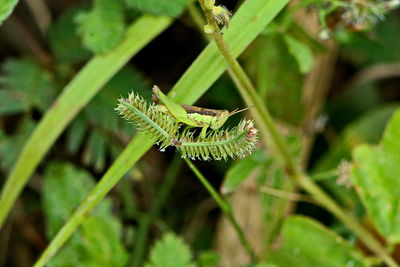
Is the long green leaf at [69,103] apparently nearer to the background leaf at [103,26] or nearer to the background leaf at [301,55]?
the background leaf at [103,26]

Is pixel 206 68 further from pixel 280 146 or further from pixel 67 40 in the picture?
pixel 67 40

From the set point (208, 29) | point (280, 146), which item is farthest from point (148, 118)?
point (280, 146)

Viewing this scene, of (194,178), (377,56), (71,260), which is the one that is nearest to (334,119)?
(377,56)

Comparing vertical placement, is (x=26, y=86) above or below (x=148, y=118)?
above

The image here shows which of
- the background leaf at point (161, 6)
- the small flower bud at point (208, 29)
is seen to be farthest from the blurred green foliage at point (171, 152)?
the small flower bud at point (208, 29)

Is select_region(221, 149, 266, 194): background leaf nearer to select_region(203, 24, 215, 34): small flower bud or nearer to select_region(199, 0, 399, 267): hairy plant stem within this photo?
select_region(199, 0, 399, 267): hairy plant stem

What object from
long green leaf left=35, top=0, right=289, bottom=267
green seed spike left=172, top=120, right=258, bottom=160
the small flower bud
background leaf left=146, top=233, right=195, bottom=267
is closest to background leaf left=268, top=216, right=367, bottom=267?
background leaf left=146, top=233, right=195, bottom=267

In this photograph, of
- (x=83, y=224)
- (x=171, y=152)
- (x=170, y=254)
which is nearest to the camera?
(x=170, y=254)
